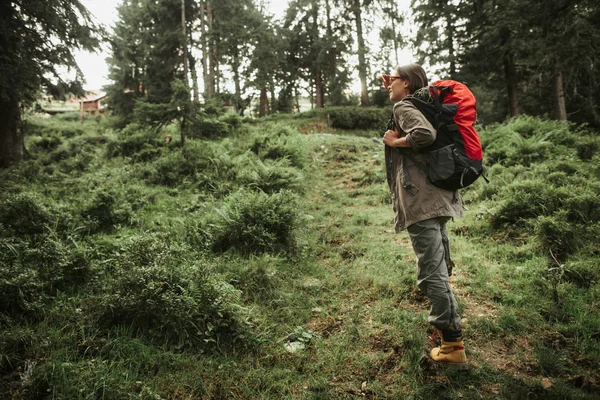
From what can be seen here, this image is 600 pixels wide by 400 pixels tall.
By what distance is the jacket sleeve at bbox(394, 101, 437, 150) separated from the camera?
9.26 ft

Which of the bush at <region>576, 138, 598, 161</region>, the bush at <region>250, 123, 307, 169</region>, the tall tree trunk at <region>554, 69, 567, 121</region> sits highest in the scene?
the tall tree trunk at <region>554, 69, 567, 121</region>

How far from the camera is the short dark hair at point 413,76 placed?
321 cm

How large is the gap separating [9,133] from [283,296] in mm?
12154

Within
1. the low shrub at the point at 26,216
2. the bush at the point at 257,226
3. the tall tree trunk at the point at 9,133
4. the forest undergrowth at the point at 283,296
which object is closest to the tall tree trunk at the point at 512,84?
the forest undergrowth at the point at 283,296

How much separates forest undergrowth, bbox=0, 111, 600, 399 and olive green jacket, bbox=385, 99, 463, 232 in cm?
142

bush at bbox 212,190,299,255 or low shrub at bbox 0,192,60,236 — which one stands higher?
low shrub at bbox 0,192,60,236

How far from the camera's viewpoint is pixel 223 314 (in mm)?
3643

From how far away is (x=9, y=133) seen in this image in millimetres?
11055

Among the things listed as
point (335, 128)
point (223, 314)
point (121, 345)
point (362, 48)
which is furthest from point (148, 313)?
point (362, 48)

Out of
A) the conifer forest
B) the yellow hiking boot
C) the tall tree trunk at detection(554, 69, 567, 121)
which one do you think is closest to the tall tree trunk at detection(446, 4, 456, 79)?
the conifer forest

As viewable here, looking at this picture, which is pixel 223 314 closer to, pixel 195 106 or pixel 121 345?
pixel 121 345

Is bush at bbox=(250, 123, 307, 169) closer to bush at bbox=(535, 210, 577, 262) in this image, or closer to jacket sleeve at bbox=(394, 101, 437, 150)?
bush at bbox=(535, 210, 577, 262)

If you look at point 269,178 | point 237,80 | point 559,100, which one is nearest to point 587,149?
point 559,100

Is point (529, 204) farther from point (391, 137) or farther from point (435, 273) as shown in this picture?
point (391, 137)
